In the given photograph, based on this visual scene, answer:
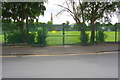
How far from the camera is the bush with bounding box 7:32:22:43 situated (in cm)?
1447

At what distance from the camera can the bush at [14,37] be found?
14469mm

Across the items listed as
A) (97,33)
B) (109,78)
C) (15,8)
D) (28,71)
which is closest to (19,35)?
(15,8)

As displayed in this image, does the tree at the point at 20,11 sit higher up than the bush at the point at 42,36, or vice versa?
the tree at the point at 20,11

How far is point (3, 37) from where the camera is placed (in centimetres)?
1447

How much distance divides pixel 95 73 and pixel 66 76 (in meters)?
1.20

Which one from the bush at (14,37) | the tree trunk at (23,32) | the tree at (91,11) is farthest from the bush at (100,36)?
the bush at (14,37)

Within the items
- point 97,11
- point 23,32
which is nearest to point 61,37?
point 23,32

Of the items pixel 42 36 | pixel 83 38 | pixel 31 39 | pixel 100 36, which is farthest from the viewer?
pixel 100 36

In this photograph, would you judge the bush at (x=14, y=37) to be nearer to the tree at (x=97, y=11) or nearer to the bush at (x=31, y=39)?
the bush at (x=31, y=39)

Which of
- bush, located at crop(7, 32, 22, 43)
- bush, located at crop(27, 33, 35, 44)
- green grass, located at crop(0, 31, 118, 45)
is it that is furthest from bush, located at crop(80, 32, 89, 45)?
bush, located at crop(7, 32, 22, 43)

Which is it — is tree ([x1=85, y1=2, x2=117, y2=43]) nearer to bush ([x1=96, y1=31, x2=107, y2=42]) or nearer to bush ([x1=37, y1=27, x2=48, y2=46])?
bush ([x1=96, y1=31, x2=107, y2=42])

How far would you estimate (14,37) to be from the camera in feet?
47.6

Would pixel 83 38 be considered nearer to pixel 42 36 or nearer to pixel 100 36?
pixel 100 36

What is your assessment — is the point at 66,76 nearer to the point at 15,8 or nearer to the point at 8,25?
the point at 8,25
